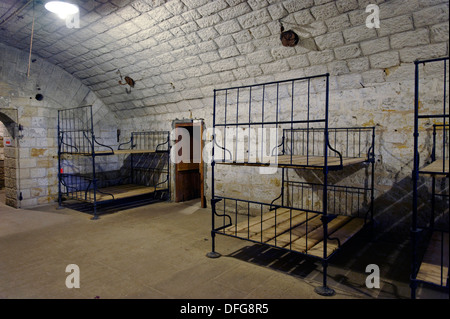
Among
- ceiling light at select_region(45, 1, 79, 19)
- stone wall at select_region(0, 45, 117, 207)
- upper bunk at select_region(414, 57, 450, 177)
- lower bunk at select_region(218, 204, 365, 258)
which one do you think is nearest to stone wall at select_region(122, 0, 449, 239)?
upper bunk at select_region(414, 57, 450, 177)

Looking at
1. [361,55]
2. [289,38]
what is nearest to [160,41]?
[289,38]

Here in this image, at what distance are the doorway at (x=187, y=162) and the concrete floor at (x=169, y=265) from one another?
1892 millimetres

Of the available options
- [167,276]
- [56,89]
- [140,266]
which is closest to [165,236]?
[140,266]

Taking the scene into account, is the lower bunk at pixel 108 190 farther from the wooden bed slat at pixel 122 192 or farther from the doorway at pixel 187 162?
the doorway at pixel 187 162

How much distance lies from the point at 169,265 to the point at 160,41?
3608 millimetres

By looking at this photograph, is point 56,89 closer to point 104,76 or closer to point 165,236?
point 104,76

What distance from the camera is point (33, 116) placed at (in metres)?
6.43

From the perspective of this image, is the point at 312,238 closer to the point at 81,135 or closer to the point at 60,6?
the point at 60,6

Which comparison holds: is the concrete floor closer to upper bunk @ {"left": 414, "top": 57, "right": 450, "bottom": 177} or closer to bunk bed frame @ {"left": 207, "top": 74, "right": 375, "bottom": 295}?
bunk bed frame @ {"left": 207, "top": 74, "right": 375, "bottom": 295}

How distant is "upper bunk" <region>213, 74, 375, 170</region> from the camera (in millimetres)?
4344

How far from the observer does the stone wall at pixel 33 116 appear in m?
6.11

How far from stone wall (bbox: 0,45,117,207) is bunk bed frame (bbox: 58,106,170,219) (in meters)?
0.24

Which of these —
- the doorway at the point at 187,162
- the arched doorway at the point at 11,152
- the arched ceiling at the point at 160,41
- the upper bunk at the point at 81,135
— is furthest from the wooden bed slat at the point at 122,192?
the arched ceiling at the point at 160,41

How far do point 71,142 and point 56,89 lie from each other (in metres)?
1.23
